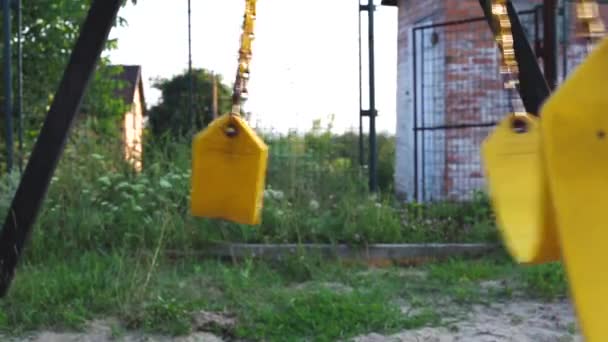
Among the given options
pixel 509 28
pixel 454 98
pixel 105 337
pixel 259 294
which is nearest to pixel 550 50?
pixel 259 294

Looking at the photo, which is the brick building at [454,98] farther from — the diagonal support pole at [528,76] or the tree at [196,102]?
the diagonal support pole at [528,76]

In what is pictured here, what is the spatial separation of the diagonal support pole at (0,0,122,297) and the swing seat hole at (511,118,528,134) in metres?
2.03

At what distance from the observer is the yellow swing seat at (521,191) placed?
1522mm

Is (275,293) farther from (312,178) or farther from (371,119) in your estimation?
(371,119)

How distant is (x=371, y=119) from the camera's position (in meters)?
7.69

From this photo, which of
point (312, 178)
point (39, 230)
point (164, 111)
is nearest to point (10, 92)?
point (39, 230)

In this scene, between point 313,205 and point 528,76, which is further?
point 313,205

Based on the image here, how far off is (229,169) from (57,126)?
1.62 meters

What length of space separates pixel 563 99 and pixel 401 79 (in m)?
10.6

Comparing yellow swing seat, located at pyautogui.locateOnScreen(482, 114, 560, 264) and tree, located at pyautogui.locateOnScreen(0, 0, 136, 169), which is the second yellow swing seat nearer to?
yellow swing seat, located at pyautogui.locateOnScreen(482, 114, 560, 264)

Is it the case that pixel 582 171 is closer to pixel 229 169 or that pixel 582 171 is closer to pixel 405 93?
pixel 229 169

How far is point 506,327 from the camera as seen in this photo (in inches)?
188

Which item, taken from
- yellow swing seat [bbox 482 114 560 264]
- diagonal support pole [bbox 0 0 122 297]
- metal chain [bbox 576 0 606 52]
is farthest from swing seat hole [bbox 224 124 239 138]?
diagonal support pole [bbox 0 0 122 297]

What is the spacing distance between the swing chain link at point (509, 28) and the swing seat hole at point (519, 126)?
0.14 ft
